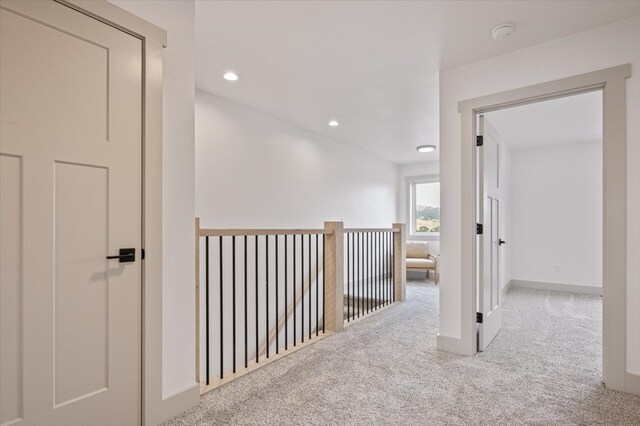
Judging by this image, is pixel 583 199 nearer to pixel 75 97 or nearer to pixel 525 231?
pixel 525 231

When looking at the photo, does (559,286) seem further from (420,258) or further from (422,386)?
(422,386)

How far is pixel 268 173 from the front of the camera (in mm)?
4367

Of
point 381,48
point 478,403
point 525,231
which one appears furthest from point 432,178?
point 478,403

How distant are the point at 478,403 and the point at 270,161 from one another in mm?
3370

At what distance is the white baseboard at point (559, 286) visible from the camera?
16.9ft

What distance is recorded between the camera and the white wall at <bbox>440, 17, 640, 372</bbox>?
215 cm

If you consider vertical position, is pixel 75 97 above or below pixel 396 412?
above

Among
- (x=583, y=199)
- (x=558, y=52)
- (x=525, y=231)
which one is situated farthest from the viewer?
(x=525, y=231)

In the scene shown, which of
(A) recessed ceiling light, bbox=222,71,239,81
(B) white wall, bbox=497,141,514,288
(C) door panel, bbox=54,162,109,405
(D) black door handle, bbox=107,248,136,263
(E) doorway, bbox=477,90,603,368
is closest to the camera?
(C) door panel, bbox=54,162,109,405

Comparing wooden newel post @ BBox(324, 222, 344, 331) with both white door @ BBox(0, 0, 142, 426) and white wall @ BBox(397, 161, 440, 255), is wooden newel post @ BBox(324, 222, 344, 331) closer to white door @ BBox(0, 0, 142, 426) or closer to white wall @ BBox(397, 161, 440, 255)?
white door @ BBox(0, 0, 142, 426)

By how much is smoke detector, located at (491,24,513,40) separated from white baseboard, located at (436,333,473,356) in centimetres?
225

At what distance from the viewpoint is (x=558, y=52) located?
2426 mm

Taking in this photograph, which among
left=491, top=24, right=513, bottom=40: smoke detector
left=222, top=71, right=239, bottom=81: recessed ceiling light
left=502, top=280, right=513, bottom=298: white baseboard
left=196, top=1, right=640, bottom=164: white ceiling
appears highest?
left=222, top=71, right=239, bottom=81: recessed ceiling light

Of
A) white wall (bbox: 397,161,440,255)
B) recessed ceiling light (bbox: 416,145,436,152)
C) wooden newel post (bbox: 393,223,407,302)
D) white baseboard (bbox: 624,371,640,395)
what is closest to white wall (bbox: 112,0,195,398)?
white baseboard (bbox: 624,371,640,395)
